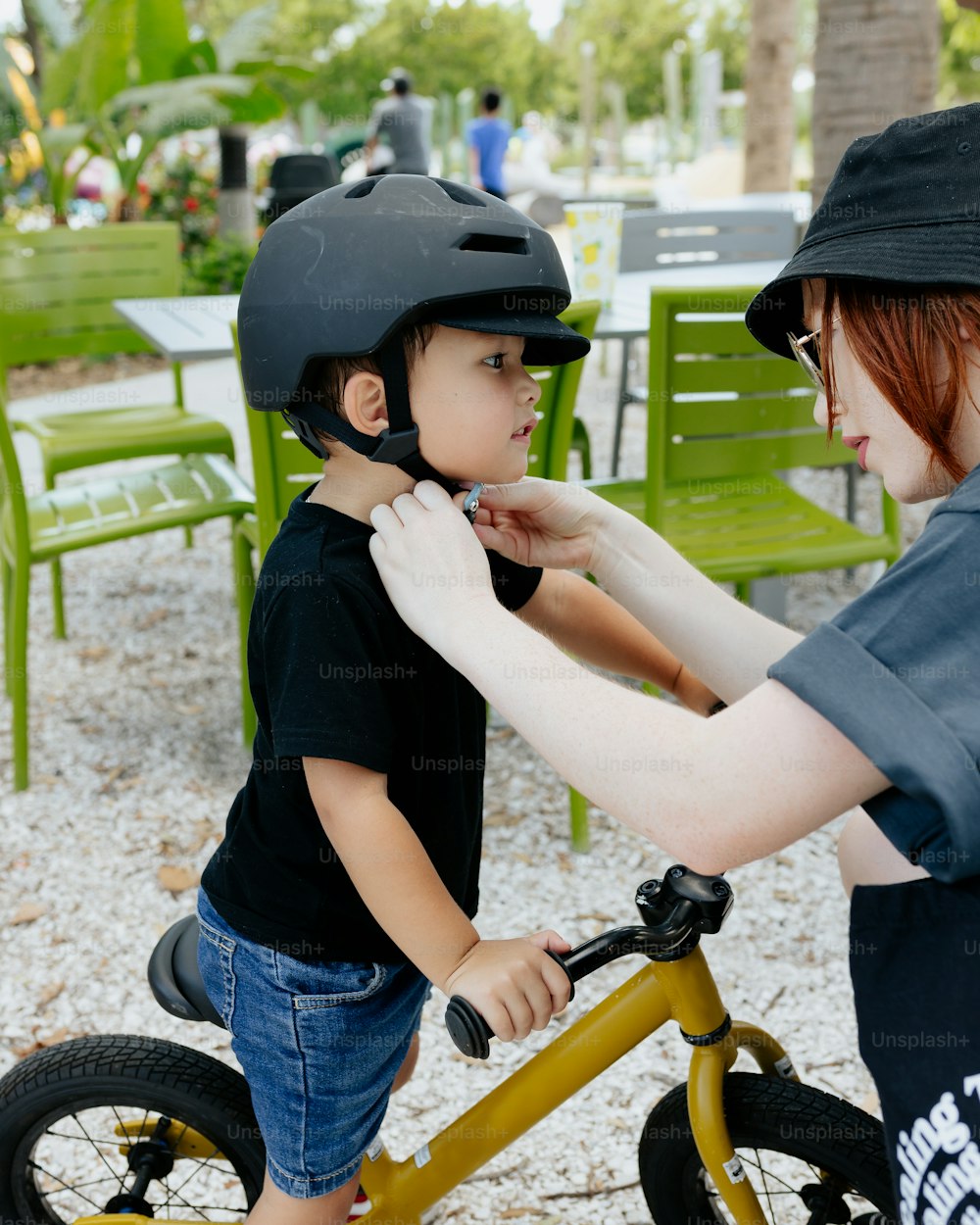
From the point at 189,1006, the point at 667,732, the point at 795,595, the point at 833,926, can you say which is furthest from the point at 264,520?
the point at 795,595

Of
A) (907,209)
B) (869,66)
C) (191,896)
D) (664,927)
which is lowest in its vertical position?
(191,896)

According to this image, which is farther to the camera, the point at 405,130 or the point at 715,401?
the point at 405,130

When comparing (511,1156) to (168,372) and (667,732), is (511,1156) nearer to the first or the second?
(667,732)

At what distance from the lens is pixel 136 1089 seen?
177 cm

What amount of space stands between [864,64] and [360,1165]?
18.1 feet

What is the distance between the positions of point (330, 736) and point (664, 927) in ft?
1.45

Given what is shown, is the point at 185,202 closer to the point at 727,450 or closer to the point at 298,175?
the point at 298,175

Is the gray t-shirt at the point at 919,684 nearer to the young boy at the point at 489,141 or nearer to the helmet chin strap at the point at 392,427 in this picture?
the helmet chin strap at the point at 392,427

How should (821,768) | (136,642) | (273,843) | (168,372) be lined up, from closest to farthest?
1. (821,768)
2. (273,843)
3. (136,642)
4. (168,372)

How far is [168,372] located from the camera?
34.3ft

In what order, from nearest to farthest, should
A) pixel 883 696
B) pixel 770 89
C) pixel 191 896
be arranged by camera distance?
pixel 883 696, pixel 191 896, pixel 770 89

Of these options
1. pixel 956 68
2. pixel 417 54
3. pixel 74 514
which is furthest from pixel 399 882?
pixel 417 54

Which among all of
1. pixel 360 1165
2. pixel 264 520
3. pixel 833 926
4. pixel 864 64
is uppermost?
pixel 864 64

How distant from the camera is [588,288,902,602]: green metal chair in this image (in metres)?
3.35
